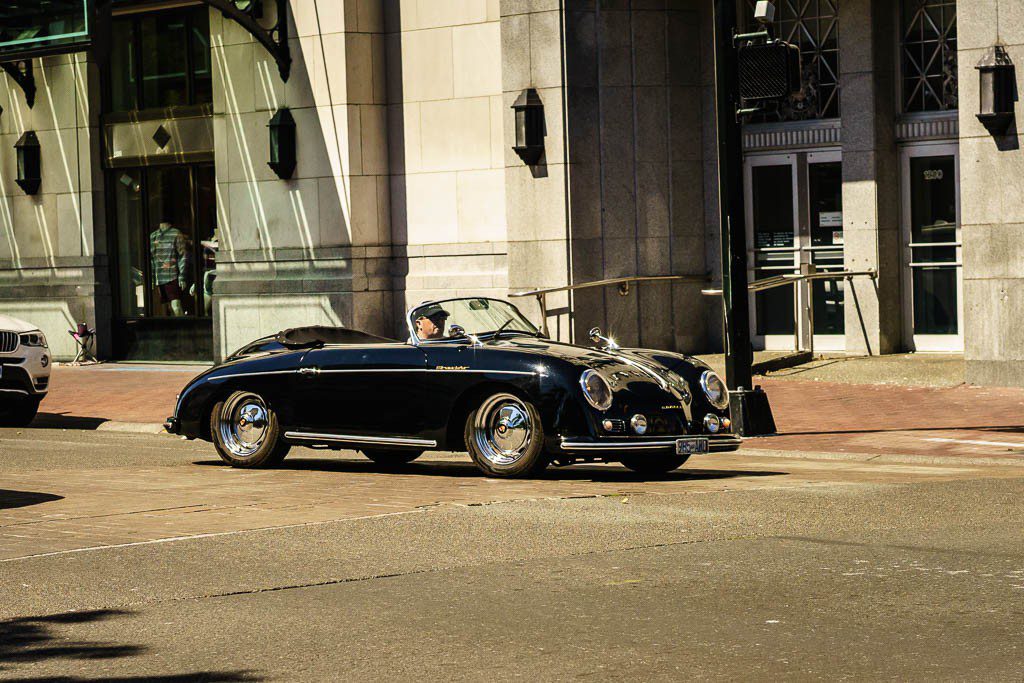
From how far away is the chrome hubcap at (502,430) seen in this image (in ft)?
37.3

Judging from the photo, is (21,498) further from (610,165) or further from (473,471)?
(610,165)

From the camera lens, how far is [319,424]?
12258mm

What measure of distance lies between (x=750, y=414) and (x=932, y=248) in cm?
713

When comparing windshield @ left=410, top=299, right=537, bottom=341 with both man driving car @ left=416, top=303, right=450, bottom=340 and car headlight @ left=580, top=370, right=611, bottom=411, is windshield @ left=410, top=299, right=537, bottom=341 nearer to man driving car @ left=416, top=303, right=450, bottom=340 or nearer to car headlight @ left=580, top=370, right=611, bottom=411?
man driving car @ left=416, top=303, right=450, bottom=340

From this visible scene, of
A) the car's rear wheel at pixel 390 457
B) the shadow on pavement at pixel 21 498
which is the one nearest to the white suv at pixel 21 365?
the car's rear wheel at pixel 390 457

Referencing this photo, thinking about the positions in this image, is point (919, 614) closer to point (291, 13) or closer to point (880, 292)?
point (880, 292)

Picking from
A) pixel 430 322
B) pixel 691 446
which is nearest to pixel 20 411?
pixel 430 322

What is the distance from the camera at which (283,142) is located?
895 inches

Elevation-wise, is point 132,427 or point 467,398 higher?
point 467,398

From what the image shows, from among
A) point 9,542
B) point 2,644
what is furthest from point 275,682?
point 9,542

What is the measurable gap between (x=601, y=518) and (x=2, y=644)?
392 cm

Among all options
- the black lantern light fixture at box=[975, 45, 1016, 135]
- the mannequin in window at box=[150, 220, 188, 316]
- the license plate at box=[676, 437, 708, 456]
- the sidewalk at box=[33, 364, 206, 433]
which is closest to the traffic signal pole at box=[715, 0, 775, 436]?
the license plate at box=[676, 437, 708, 456]

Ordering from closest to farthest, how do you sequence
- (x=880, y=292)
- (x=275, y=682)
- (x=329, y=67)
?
(x=275, y=682), (x=880, y=292), (x=329, y=67)

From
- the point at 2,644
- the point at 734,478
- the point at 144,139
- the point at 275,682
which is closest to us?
the point at 275,682
